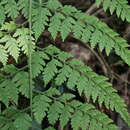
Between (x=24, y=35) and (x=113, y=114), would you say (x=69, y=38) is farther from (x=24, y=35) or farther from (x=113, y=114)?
(x=24, y=35)

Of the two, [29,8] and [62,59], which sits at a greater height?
[29,8]

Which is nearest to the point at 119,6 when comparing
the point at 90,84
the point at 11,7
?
the point at 90,84

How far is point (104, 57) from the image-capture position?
3.57 metres

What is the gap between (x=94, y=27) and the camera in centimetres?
192

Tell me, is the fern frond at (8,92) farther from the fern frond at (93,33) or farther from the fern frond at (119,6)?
the fern frond at (119,6)

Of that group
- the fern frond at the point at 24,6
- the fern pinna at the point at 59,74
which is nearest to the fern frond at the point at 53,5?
the fern pinna at the point at 59,74

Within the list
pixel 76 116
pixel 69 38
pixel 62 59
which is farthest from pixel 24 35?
pixel 69 38

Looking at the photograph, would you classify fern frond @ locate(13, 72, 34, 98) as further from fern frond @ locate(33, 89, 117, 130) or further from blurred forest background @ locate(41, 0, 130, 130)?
blurred forest background @ locate(41, 0, 130, 130)

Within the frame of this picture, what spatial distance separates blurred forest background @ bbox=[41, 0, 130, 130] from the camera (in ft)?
11.1

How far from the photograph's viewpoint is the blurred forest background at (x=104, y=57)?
11.1 feet

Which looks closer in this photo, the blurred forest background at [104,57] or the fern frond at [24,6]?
the fern frond at [24,6]

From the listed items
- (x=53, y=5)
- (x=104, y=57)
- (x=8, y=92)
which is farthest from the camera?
(x=104, y=57)

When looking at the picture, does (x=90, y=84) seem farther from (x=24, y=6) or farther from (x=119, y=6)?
(x=24, y=6)

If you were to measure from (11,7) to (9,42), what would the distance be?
0.66ft
